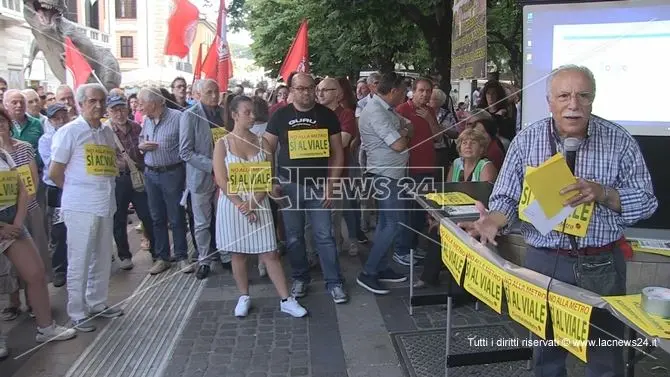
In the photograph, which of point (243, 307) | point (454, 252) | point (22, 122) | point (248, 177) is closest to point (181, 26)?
point (22, 122)

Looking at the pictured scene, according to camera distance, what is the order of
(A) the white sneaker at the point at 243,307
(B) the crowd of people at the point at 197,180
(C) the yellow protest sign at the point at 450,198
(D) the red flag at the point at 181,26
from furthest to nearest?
(D) the red flag at the point at 181,26
(A) the white sneaker at the point at 243,307
(B) the crowd of people at the point at 197,180
(C) the yellow protest sign at the point at 450,198

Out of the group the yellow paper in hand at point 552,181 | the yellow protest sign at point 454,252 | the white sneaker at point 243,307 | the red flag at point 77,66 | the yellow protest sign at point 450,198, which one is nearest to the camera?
the yellow paper in hand at point 552,181

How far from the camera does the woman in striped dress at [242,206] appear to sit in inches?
187

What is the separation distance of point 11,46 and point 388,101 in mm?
26300

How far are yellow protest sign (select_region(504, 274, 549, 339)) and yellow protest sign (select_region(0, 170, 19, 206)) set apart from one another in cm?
354

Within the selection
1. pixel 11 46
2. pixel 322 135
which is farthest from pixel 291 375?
pixel 11 46


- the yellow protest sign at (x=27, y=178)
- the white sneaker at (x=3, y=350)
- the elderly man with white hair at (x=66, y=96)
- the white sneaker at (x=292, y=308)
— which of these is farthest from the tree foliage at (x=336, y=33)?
the white sneaker at (x=3, y=350)

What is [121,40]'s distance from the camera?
4819 centimetres

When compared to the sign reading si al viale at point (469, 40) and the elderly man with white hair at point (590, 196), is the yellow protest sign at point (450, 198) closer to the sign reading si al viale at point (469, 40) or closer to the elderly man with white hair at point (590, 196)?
the elderly man with white hair at point (590, 196)

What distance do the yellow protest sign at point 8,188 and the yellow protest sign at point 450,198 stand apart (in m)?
3.10

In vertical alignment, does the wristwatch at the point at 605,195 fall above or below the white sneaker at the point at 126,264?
above

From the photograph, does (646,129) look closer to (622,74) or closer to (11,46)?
(622,74)

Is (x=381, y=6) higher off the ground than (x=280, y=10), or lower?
lower

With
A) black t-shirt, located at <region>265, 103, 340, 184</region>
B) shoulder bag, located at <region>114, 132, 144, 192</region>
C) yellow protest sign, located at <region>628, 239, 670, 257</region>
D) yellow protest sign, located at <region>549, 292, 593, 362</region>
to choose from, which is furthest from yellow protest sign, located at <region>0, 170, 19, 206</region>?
yellow protest sign, located at <region>628, 239, 670, 257</region>
